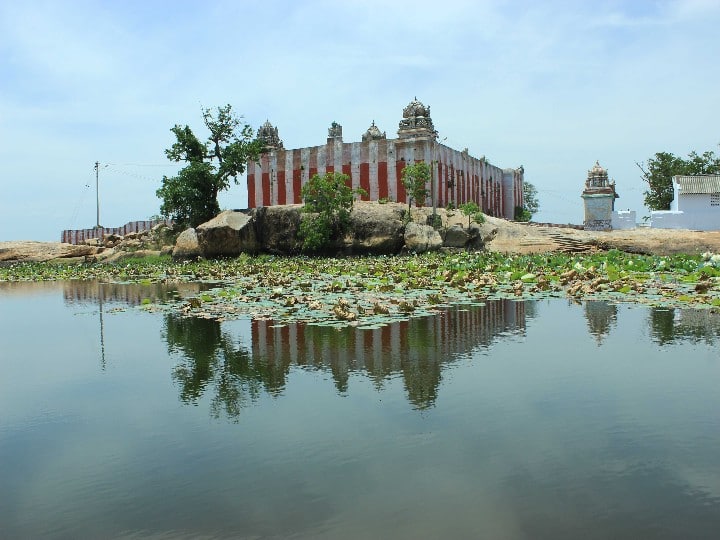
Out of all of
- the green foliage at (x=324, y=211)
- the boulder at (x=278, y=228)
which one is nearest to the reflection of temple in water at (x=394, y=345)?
the green foliage at (x=324, y=211)

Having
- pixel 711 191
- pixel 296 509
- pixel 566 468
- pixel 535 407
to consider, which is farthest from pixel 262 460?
pixel 711 191

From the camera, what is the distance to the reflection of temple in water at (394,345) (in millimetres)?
5840

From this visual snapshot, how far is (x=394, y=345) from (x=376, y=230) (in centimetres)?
2111

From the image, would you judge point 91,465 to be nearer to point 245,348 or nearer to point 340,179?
point 245,348

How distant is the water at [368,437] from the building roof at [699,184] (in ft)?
112

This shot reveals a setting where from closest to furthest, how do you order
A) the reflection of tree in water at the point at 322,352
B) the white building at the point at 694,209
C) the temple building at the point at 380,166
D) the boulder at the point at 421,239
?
the reflection of tree in water at the point at 322,352 → the boulder at the point at 421,239 → the temple building at the point at 380,166 → the white building at the point at 694,209

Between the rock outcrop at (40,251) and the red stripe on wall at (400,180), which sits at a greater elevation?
the red stripe on wall at (400,180)

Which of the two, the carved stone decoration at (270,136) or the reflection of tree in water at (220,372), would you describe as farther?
the carved stone decoration at (270,136)

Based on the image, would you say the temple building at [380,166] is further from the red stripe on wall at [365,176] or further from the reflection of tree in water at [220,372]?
the reflection of tree in water at [220,372]

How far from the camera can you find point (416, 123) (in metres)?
35.7

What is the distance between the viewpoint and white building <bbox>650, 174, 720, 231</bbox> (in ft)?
121

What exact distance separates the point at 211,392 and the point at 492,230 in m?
23.7

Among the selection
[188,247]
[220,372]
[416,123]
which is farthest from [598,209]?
[220,372]

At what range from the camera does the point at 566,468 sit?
3.56 m
